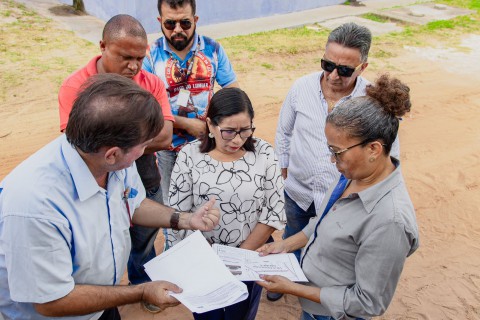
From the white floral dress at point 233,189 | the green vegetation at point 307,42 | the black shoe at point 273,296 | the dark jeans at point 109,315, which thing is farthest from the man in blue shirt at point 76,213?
the green vegetation at point 307,42

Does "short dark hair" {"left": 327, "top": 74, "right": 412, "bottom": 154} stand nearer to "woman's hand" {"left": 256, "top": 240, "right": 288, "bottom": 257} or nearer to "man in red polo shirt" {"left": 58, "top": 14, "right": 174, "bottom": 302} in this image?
"woman's hand" {"left": 256, "top": 240, "right": 288, "bottom": 257}

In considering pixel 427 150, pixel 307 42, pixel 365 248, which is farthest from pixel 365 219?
pixel 307 42

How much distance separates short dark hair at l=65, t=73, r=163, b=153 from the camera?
183 cm

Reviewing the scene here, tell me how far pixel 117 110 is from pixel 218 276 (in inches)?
40.9

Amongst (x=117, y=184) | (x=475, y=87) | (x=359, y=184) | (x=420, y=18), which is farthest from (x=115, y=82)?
(x=420, y=18)

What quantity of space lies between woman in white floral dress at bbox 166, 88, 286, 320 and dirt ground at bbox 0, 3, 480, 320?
1222mm

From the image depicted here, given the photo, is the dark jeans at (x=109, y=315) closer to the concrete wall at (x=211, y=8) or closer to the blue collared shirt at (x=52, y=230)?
the blue collared shirt at (x=52, y=230)

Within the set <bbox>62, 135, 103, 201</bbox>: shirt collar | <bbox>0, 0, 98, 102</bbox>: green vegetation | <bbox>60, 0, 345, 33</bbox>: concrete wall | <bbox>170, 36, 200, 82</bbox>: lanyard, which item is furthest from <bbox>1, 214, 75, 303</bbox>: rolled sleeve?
<bbox>60, 0, 345, 33</bbox>: concrete wall

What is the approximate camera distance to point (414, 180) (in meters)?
5.81

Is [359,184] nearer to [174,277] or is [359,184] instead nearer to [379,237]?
[379,237]

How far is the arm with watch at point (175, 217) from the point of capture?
2566 millimetres

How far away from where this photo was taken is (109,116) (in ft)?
6.00

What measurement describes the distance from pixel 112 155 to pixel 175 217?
0.82 metres

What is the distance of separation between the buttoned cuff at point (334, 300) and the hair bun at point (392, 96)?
36.9 inches
